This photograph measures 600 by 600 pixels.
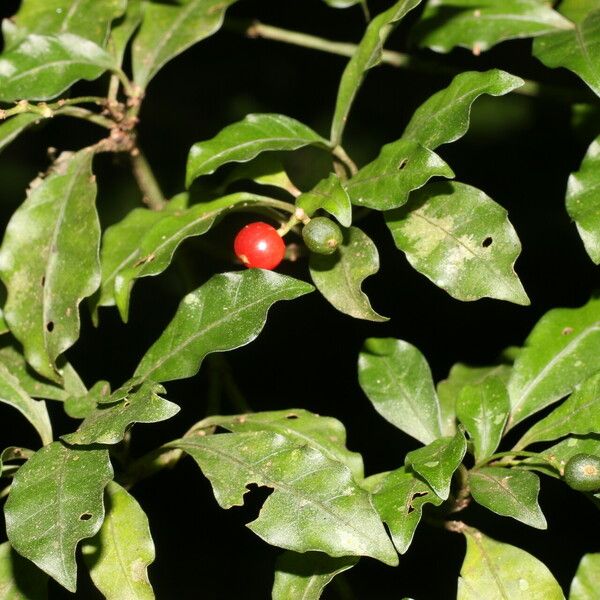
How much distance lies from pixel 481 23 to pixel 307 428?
1138 mm

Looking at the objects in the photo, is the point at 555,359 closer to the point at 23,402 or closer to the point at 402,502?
the point at 402,502

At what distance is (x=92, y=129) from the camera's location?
4793mm

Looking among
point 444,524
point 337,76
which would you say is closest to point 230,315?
point 444,524

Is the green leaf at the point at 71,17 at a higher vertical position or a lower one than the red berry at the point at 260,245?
higher

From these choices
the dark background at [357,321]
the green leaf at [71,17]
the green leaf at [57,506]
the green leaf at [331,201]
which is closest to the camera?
the green leaf at [57,506]

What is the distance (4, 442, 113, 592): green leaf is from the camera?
180 centimetres

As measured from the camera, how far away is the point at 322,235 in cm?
202

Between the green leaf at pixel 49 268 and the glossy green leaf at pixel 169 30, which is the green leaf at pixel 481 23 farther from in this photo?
the green leaf at pixel 49 268

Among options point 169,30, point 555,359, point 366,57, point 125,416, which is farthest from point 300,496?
point 169,30

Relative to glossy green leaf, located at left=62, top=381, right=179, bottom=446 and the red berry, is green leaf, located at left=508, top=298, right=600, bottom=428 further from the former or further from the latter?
glossy green leaf, located at left=62, top=381, right=179, bottom=446

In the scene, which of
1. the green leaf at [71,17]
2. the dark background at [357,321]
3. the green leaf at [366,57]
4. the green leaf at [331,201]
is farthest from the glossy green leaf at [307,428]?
the dark background at [357,321]

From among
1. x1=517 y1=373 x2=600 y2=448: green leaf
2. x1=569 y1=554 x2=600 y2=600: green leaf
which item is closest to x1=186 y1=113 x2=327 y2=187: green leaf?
x1=517 y1=373 x2=600 y2=448: green leaf

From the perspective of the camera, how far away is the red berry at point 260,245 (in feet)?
6.88

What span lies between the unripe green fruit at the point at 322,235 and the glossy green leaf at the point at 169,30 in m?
0.78
